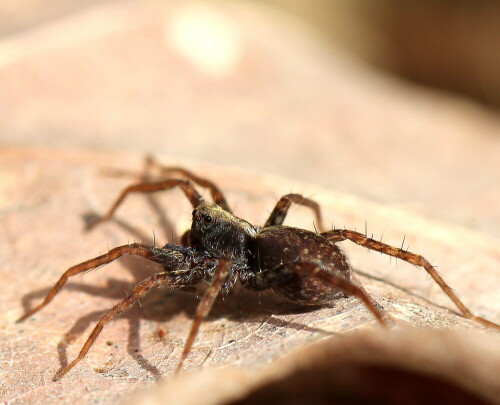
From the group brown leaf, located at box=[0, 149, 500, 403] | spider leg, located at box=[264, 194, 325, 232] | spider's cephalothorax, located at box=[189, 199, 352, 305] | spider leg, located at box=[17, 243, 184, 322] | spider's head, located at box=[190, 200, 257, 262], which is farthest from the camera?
spider leg, located at box=[264, 194, 325, 232]

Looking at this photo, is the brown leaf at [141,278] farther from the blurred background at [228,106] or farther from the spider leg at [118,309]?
the blurred background at [228,106]

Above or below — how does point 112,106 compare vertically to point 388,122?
below

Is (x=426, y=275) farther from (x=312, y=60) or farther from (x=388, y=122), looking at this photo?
(x=312, y=60)

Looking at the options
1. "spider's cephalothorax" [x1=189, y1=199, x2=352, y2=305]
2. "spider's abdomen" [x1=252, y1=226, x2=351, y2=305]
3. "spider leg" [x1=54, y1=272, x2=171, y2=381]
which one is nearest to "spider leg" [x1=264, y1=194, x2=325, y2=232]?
"spider's cephalothorax" [x1=189, y1=199, x2=352, y2=305]

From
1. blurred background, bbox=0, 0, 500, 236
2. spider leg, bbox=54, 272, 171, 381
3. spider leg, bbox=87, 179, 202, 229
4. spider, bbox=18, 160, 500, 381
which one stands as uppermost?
blurred background, bbox=0, 0, 500, 236

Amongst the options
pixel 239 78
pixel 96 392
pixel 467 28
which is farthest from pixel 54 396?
pixel 467 28

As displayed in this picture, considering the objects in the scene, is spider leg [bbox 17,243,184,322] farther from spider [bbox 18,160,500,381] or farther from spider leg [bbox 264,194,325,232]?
spider leg [bbox 264,194,325,232]
